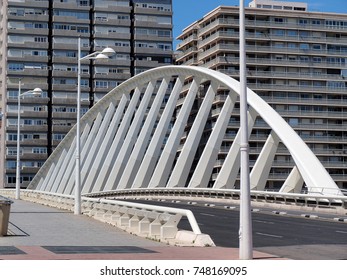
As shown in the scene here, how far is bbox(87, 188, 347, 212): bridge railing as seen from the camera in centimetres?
Result: 3450

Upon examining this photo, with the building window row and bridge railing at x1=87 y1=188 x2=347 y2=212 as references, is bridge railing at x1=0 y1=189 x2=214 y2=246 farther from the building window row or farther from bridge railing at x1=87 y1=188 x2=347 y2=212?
the building window row

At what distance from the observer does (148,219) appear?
22328mm

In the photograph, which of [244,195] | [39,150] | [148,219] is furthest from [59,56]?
[244,195]

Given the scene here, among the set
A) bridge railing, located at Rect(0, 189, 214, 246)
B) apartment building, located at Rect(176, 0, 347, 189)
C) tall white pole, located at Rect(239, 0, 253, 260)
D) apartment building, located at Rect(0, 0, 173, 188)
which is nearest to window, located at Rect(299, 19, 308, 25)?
apartment building, located at Rect(176, 0, 347, 189)

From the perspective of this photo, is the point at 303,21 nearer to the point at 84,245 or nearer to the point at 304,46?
the point at 304,46

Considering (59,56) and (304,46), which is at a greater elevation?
(59,56)

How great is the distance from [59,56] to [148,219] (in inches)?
4000

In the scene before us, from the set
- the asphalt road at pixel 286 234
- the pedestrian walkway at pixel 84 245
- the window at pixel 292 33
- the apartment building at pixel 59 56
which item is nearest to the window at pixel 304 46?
the window at pixel 292 33

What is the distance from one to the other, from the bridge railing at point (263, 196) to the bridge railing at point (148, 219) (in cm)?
1162

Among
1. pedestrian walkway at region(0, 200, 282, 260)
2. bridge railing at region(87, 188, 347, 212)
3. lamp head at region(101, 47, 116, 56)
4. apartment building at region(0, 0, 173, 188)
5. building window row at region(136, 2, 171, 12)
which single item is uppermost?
building window row at region(136, 2, 171, 12)

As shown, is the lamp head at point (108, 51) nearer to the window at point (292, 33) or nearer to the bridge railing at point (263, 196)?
the bridge railing at point (263, 196)

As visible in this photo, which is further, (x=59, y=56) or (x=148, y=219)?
(x=59, y=56)

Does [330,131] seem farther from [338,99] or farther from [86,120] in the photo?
[86,120]

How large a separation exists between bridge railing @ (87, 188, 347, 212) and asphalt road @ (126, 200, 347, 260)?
2.89 meters
